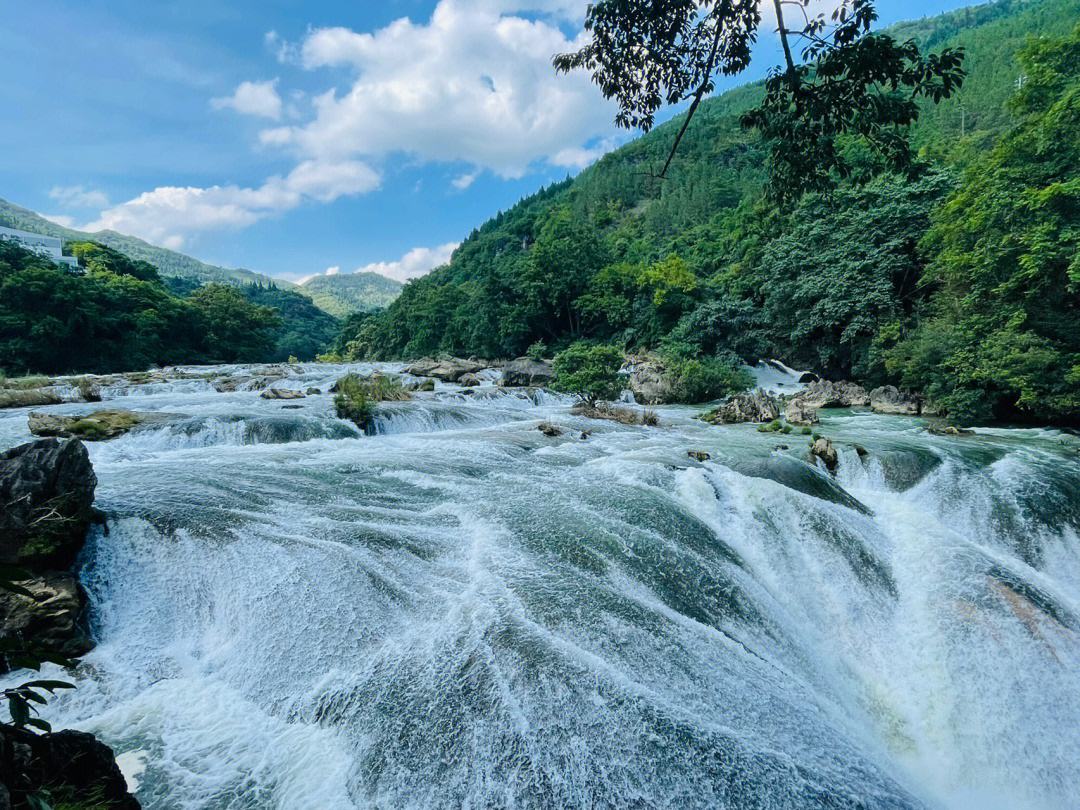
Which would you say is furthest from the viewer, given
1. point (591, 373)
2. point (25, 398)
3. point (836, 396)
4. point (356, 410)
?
point (836, 396)

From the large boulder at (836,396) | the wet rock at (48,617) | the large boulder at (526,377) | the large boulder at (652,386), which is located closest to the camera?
the wet rock at (48,617)

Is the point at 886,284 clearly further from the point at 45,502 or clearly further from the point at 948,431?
the point at 45,502

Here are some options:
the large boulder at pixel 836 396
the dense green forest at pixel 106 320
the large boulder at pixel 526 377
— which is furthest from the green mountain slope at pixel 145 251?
the large boulder at pixel 836 396

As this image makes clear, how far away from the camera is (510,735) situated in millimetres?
3113

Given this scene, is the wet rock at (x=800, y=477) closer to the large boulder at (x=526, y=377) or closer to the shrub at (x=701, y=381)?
the shrub at (x=701, y=381)

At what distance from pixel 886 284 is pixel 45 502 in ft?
81.5

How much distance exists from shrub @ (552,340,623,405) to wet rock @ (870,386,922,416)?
359 inches

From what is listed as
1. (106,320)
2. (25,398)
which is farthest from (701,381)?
(106,320)

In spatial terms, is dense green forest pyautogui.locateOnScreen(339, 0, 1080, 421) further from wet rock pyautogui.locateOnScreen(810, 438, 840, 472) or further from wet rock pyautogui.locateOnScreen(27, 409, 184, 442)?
wet rock pyautogui.locateOnScreen(27, 409, 184, 442)

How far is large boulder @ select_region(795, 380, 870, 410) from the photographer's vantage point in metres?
19.0

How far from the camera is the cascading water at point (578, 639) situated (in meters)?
3.08

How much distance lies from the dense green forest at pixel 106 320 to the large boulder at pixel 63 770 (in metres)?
35.9

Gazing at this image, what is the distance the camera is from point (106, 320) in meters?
30.9

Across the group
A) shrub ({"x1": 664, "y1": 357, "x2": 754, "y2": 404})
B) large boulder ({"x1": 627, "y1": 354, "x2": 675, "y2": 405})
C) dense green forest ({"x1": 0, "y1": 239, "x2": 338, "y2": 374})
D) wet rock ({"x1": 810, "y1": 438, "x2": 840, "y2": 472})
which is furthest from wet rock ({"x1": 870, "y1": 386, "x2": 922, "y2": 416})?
dense green forest ({"x1": 0, "y1": 239, "x2": 338, "y2": 374})
